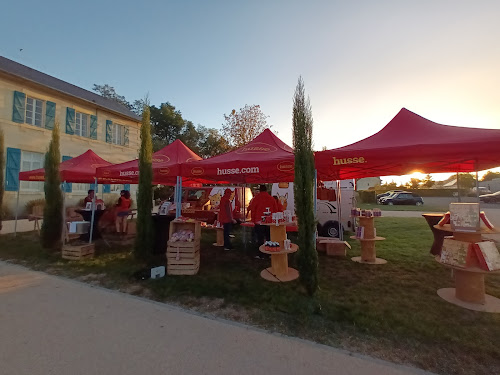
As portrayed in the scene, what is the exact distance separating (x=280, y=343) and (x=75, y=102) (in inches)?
771

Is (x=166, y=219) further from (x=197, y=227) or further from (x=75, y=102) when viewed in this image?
(x=75, y=102)

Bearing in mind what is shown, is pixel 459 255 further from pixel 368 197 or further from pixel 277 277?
pixel 368 197

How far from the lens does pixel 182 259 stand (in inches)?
210

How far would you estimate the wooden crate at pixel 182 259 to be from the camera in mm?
5281

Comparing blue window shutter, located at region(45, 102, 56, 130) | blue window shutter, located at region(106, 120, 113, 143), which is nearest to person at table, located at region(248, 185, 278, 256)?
blue window shutter, located at region(45, 102, 56, 130)

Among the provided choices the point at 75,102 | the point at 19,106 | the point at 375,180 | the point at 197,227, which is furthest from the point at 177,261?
the point at 375,180

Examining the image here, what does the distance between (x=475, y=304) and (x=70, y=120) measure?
66.2ft

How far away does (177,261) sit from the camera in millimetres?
5309

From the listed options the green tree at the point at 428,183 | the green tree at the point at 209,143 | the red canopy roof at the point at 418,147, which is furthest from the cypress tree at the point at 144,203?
the green tree at the point at 428,183

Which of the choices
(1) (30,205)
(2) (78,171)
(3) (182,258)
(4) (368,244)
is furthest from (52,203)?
(1) (30,205)

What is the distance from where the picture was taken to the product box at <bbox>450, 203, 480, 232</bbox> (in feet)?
13.1

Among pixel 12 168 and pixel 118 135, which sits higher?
pixel 118 135

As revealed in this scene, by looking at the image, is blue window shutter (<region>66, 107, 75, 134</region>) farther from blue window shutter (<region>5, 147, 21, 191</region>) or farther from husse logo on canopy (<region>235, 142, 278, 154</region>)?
husse logo on canopy (<region>235, 142, 278, 154</region>)

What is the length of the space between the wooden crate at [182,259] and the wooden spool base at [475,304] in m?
4.35
